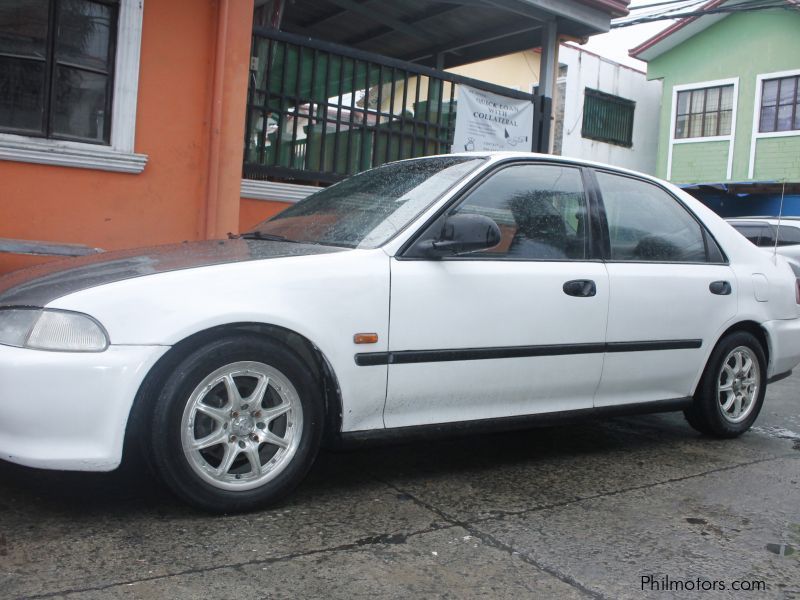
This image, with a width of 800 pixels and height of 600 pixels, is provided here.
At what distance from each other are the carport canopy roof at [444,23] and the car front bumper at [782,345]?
4.37 m

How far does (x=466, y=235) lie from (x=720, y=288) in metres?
1.90

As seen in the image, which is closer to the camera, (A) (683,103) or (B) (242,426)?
(B) (242,426)

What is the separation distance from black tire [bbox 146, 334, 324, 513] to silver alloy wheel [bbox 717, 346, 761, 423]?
263 cm

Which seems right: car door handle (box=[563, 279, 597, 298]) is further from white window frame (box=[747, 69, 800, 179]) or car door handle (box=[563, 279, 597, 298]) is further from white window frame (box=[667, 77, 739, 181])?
white window frame (box=[667, 77, 739, 181])

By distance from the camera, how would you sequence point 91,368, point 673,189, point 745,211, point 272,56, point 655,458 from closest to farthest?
point 91,368, point 655,458, point 673,189, point 272,56, point 745,211

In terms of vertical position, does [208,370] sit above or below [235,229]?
below

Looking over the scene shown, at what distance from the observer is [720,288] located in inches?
186

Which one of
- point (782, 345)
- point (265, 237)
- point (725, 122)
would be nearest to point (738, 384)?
point (782, 345)

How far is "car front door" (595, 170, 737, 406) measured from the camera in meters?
4.28

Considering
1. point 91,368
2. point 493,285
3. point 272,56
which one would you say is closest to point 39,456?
point 91,368

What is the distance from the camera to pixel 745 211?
1927 centimetres

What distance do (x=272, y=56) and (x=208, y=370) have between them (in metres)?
4.89

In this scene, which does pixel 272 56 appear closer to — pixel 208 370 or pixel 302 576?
pixel 208 370

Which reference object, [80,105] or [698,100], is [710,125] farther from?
[80,105]
